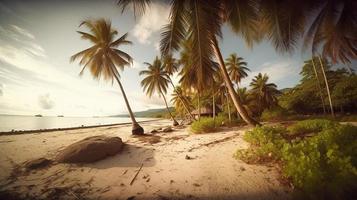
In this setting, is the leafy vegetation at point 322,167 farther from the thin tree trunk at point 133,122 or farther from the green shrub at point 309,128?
the thin tree trunk at point 133,122

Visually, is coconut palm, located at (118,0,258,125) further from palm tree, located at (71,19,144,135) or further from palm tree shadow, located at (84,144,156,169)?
palm tree, located at (71,19,144,135)

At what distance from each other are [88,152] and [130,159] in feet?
5.79

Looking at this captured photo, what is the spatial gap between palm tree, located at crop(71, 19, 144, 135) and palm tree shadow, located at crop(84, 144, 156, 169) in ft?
21.0

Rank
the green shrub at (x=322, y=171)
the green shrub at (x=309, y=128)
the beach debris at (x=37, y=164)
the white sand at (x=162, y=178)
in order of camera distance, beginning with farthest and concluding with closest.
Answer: the green shrub at (x=309, y=128) → the beach debris at (x=37, y=164) → the white sand at (x=162, y=178) → the green shrub at (x=322, y=171)

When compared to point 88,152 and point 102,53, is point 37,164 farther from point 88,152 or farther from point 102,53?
point 102,53

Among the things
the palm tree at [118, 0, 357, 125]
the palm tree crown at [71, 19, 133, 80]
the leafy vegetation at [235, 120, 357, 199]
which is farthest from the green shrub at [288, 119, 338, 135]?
the palm tree crown at [71, 19, 133, 80]

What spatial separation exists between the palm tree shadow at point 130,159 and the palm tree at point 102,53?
21.0ft

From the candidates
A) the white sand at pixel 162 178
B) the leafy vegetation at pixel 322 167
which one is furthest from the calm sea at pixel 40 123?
the leafy vegetation at pixel 322 167

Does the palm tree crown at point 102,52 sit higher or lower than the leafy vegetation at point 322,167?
higher

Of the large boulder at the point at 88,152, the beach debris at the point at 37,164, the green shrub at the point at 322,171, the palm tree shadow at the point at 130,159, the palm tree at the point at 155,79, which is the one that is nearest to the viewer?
the green shrub at the point at 322,171

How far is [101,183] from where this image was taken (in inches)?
171

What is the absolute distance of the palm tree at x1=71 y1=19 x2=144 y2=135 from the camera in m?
13.4

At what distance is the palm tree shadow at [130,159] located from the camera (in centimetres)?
547

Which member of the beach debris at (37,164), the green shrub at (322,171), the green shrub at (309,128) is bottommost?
the beach debris at (37,164)
